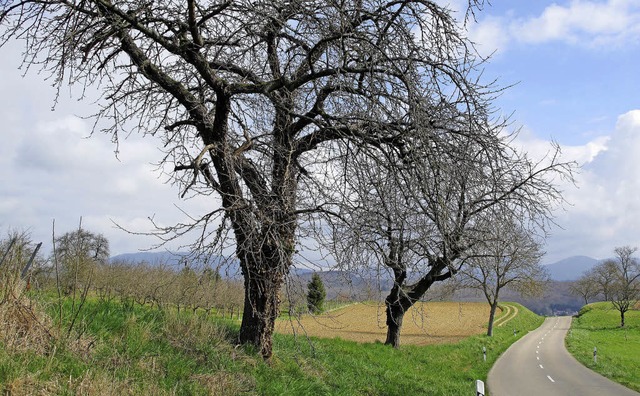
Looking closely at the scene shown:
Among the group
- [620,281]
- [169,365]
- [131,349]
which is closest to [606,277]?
[620,281]

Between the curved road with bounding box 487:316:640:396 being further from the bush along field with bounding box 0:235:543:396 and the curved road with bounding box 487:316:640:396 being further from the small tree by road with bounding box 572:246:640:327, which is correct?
the small tree by road with bounding box 572:246:640:327

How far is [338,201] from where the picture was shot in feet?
21.7

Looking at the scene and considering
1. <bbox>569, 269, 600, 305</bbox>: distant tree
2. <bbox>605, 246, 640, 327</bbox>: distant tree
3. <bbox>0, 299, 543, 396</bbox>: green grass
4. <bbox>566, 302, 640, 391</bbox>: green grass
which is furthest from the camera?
<bbox>569, 269, 600, 305</bbox>: distant tree

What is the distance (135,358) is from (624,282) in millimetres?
68630

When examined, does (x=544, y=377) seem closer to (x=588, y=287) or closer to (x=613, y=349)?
(x=613, y=349)

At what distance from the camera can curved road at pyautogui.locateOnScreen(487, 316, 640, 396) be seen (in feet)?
56.1

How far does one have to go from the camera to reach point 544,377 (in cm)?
2025

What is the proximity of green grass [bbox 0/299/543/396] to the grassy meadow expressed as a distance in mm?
11

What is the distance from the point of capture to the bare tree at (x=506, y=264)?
7829 millimetres

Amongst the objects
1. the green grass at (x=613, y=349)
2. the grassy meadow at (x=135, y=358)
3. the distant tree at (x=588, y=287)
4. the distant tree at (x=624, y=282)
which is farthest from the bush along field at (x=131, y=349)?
the distant tree at (x=588, y=287)

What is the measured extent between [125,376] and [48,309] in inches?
66.7

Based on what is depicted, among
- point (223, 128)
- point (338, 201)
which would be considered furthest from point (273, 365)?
point (223, 128)

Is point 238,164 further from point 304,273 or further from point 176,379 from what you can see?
point 176,379

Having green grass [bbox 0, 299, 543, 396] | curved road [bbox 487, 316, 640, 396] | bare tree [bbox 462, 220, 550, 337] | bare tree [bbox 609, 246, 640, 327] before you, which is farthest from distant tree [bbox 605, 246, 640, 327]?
green grass [bbox 0, 299, 543, 396]
